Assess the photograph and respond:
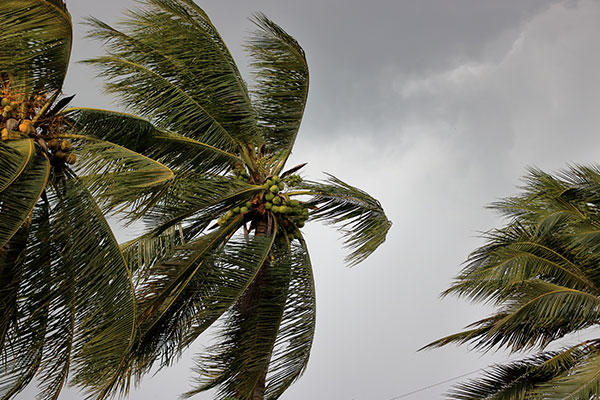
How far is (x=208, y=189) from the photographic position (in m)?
8.29

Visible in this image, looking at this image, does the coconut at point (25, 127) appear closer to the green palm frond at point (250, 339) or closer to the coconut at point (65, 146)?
the coconut at point (65, 146)

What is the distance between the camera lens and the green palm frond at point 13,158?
5.88 metres

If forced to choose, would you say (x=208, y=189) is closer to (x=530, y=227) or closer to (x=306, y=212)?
(x=306, y=212)

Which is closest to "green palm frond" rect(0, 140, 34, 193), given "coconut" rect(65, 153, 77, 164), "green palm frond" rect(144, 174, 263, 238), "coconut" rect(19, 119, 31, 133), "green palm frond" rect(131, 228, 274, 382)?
"coconut" rect(19, 119, 31, 133)

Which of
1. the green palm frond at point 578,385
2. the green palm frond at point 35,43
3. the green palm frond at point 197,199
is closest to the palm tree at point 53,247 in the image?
the green palm frond at point 35,43

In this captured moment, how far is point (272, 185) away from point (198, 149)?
1.10 meters

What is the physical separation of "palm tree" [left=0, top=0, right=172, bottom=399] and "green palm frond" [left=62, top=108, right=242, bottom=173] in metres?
0.56

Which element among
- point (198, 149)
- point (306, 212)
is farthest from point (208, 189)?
point (306, 212)

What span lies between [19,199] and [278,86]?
4841mm

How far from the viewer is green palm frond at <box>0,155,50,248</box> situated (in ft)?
19.1

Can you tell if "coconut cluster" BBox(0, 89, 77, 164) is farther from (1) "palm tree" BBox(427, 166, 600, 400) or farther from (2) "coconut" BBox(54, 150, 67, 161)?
(1) "palm tree" BBox(427, 166, 600, 400)

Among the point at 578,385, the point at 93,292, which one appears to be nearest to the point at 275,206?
the point at 93,292

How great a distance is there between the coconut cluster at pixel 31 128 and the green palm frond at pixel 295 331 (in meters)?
3.35

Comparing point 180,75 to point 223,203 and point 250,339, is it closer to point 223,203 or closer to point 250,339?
point 223,203
